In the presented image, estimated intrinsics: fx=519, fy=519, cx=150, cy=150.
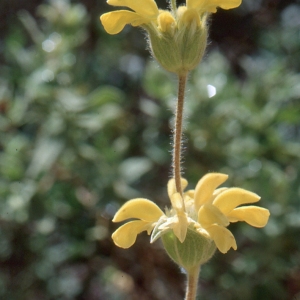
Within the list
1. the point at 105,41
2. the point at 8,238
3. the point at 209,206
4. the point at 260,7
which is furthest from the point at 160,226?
the point at 260,7

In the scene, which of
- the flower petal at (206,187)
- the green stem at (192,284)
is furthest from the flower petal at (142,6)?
the green stem at (192,284)

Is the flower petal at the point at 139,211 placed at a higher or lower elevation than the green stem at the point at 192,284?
higher

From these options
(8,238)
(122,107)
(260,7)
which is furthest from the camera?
(260,7)

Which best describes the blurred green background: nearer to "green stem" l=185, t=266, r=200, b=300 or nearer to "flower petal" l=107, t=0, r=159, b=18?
"green stem" l=185, t=266, r=200, b=300

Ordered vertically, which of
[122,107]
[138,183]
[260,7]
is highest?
[260,7]

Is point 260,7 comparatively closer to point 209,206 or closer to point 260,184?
point 260,184

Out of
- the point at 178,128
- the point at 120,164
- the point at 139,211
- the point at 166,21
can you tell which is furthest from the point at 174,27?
the point at 120,164

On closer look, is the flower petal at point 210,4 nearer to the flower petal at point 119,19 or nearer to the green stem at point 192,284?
the flower petal at point 119,19
